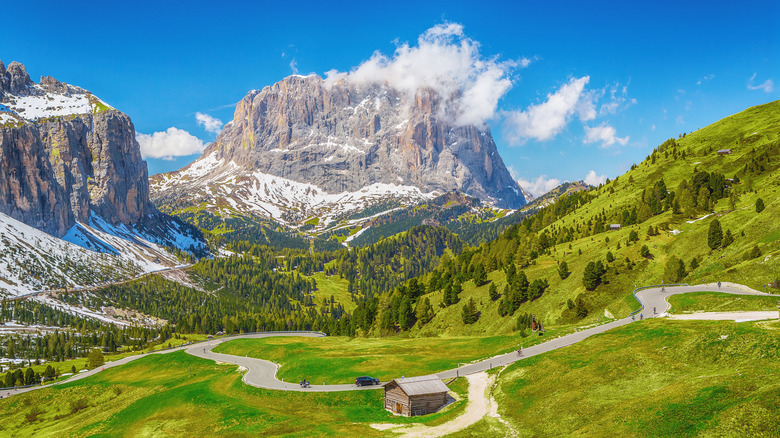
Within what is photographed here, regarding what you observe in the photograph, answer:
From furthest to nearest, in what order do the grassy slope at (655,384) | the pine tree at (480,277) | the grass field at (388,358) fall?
the pine tree at (480,277)
the grass field at (388,358)
the grassy slope at (655,384)

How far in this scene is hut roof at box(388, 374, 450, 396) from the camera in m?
52.2

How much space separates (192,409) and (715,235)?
109788mm

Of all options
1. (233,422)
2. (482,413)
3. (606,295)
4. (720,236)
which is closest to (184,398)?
(233,422)

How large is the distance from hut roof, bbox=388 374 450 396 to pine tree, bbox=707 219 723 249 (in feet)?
267

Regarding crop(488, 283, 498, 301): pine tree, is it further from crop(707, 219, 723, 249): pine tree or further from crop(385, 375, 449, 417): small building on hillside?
crop(385, 375, 449, 417): small building on hillside

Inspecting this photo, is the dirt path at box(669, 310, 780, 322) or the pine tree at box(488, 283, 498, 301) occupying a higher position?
the pine tree at box(488, 283, 498, 301)

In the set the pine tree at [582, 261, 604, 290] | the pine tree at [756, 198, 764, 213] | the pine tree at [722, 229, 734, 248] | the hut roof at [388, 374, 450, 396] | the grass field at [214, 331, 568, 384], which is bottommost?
the grass field at [214, 331, 568, 384]

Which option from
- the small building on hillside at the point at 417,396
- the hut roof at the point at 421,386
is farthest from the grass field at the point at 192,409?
the hut roof at the point at 421,386

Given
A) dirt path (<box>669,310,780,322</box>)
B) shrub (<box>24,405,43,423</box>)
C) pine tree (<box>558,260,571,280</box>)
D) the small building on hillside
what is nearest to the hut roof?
the small building on hillside

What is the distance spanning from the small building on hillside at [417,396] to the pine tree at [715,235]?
81229 mm

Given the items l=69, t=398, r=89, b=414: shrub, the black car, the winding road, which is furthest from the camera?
Answer: l=69, t=398, r=89, b=414: shrub

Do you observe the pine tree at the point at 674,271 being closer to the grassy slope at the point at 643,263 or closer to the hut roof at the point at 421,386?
the grassy slope at the point at 643,263

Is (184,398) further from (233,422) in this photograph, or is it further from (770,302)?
(770,302)

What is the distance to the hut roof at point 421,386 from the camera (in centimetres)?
5216
